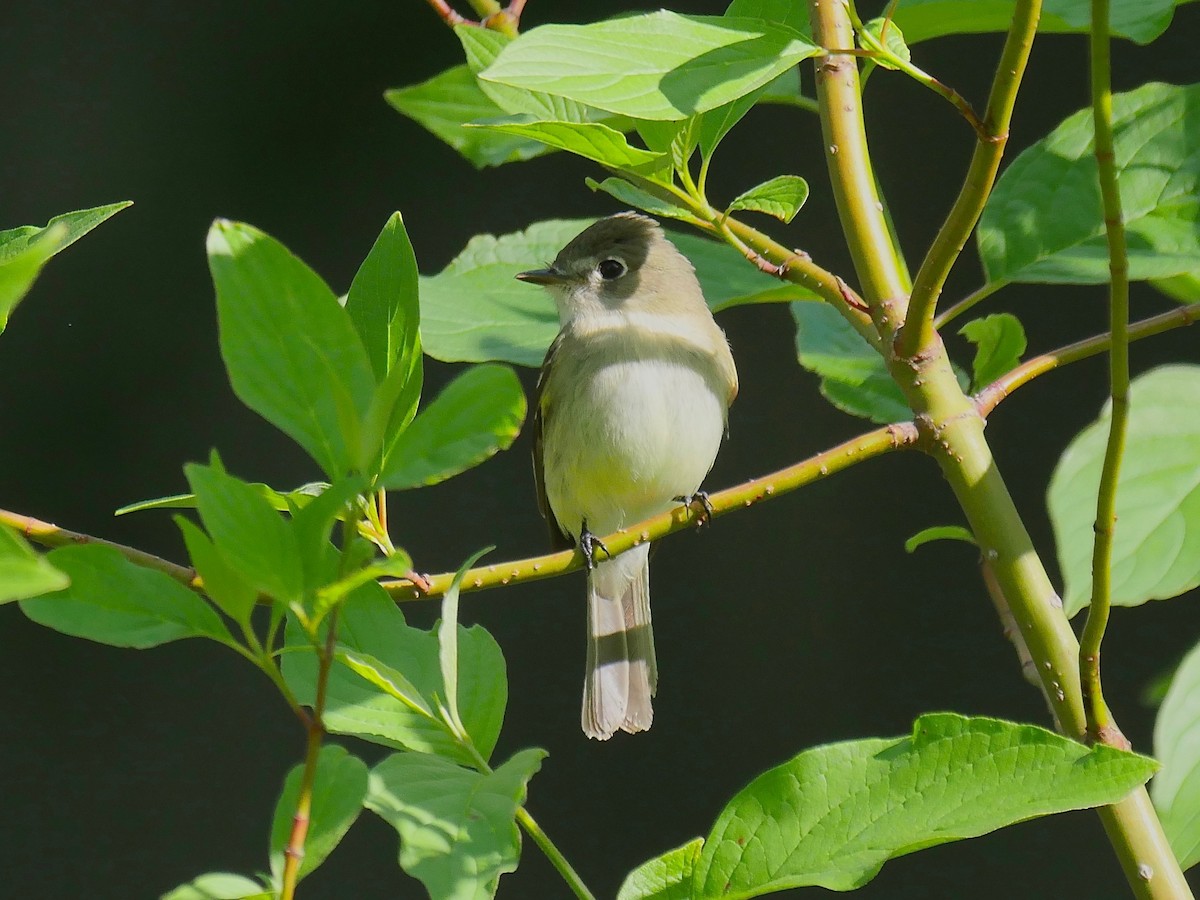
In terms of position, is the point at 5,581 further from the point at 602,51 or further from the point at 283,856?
the point at 602,51

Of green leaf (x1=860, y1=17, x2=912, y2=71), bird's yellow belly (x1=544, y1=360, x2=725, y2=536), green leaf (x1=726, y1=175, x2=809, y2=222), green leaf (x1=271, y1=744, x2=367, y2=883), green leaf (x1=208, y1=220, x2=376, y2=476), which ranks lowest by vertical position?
green leaf (x1=271, y1=744, x2=367, y2=883)

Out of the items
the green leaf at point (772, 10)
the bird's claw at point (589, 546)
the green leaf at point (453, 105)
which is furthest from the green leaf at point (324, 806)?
the green leaf at point (453, 105)

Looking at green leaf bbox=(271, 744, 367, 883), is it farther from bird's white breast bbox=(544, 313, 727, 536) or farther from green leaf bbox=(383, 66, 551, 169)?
bird's white breast bbox=(544, 313, 727, 536)

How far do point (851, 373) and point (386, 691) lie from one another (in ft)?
1.64

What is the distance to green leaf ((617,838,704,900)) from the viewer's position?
23.5 inches

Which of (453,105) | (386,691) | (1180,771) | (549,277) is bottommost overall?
(1180,771)

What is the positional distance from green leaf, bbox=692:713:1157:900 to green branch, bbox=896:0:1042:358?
24cm

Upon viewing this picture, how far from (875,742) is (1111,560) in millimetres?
177

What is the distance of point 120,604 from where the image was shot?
49cm

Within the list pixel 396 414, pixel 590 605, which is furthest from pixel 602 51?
pixel 590 605

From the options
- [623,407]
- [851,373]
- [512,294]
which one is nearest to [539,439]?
[623,407]

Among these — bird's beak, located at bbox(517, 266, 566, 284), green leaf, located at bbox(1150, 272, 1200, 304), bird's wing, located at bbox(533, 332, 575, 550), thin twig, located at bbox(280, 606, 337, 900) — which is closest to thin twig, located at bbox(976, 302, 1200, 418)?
green leaf, located at bbox(1150, 272, 1200, 304)

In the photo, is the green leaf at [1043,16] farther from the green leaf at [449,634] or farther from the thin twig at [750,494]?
the green leaf at [449,634]

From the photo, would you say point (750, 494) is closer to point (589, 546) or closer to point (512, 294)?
point (512, 294)
